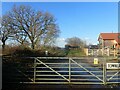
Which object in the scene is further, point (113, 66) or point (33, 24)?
point (33, 24)

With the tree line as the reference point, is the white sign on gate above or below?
below

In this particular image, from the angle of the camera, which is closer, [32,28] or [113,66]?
[113,66]

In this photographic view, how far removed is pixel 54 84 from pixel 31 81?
0.64m

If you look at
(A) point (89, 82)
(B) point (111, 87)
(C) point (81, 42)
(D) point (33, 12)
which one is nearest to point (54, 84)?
(A) point (89, 82)

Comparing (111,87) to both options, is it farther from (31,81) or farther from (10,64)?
(10,64)

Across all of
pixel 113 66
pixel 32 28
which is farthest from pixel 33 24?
pixel 113 66

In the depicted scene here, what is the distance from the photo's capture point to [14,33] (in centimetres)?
1872

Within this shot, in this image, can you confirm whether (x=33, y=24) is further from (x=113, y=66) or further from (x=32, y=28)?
(x=113, y=66)

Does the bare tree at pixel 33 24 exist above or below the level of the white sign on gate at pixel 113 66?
above

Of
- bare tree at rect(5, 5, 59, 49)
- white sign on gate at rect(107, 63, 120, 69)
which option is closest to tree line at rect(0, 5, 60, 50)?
bare tree at rect(5, 5, 59, 49)

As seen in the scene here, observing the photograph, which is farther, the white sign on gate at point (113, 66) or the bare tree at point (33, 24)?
the bare tree at point (33, 24)

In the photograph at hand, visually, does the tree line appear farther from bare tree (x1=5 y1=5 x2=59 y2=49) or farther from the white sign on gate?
the white sign on gate

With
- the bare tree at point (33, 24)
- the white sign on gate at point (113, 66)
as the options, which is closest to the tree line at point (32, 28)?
the bare tree at point (33, 24)

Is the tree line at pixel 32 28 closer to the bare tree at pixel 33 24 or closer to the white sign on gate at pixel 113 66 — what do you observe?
the bare tree at pixel 33 24
